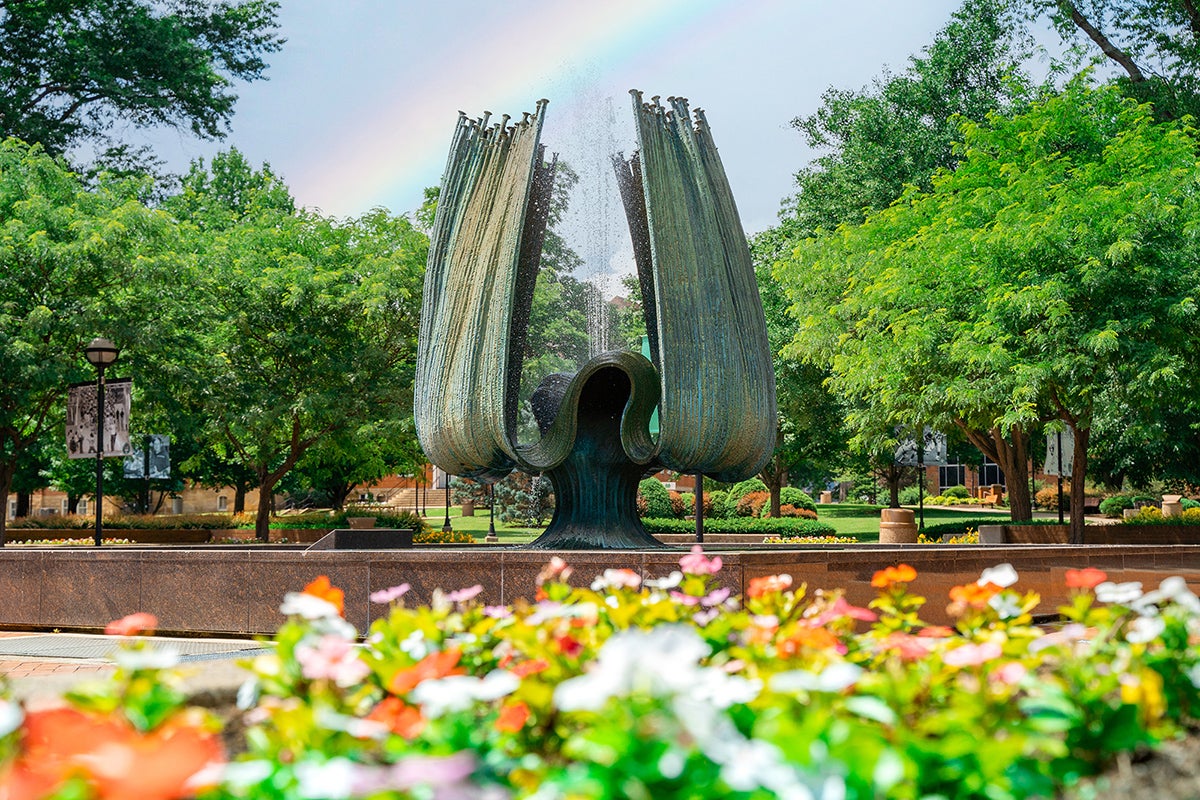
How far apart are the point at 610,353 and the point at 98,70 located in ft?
83.0

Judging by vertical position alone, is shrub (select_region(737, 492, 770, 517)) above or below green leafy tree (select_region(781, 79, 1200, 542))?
below

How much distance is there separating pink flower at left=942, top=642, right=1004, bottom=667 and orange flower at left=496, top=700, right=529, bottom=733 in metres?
1.12

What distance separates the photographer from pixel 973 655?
2.97 metres

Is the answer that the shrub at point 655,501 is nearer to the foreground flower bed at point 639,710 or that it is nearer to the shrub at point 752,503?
the shrub at point 752,503

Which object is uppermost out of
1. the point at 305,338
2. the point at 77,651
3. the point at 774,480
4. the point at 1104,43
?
the point at 1104,43

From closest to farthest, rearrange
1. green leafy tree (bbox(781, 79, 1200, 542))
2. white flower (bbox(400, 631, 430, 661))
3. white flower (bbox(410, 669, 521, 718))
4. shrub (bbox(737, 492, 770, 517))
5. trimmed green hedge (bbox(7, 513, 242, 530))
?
1. white flower (bbox(410, 669, 521, 718))
2. white flower (bbox(400, 631, 430, 661))
3. green leafy tree (bbox(781, 79, 1200, 542))
4. trimmed green hedge (bbox(7, 513, 242, 530))
5. shrub (bbox(737, 492, 770, 517))

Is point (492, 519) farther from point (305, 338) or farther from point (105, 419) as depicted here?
point (105, 419)

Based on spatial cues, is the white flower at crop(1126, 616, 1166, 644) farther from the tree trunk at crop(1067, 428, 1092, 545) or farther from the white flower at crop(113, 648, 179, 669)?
the tree trunk at crop(1067, 428, 1092, 545)

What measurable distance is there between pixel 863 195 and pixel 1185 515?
12.2m

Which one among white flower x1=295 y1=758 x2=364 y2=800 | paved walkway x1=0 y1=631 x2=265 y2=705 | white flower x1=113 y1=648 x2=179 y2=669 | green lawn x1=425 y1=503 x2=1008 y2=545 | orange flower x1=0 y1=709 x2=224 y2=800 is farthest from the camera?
green lawn x1=425 y1=503 x2=1008 y2=545

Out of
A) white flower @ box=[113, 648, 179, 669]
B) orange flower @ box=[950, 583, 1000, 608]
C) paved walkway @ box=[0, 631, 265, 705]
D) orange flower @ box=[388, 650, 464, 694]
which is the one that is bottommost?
paved walkway @ box=[0, 631, 265, 705]

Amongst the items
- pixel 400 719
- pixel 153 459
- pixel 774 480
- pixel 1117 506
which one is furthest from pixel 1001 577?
pixel 1117 506

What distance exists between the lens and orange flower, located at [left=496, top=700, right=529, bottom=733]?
2586 millimetres

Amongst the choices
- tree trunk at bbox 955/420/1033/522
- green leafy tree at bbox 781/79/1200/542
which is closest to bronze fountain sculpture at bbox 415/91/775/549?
green leafy tree at bbox 781/79/1200/542
